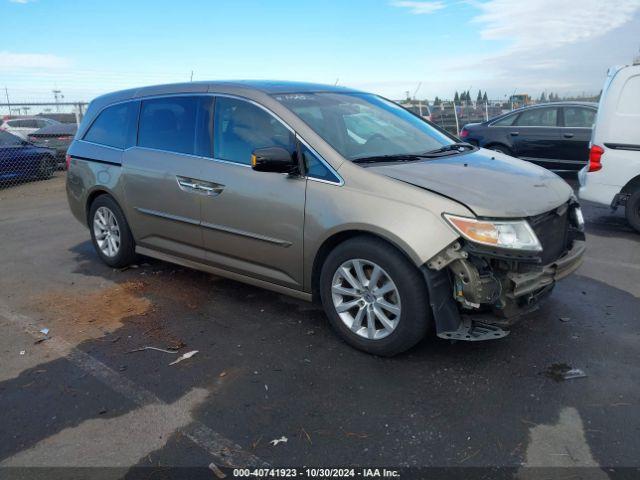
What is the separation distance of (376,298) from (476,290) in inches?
25.7

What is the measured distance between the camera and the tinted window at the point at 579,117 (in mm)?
→ 9828

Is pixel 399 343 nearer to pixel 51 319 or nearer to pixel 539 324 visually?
pixel 539 324

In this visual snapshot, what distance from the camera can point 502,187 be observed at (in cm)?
341

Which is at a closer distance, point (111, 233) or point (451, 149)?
point (451, 149)

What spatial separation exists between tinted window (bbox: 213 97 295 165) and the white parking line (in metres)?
1.81

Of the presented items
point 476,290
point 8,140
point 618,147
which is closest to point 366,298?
point 476,290

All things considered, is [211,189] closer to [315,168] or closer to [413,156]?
[315,168]

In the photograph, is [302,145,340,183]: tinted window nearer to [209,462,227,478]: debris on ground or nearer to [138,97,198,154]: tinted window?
[138,97,198,154]: tinted window

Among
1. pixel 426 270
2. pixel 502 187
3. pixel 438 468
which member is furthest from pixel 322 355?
pixel 502 187

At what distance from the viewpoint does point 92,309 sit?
4.49 meters

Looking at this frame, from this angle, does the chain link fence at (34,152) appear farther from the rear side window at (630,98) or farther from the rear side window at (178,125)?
the rear side window at (630,98)

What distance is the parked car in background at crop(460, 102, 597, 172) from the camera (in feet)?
32.3

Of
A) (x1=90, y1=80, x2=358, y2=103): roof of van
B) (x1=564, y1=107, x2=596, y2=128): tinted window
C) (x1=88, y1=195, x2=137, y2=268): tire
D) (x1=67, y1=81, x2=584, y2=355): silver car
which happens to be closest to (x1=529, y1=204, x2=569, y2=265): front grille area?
(x1=67, y1=81, x2=584, y2=355): silver car

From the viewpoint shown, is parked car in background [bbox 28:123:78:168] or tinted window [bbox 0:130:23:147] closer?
tinted window [bbox 0:130:23:147]
